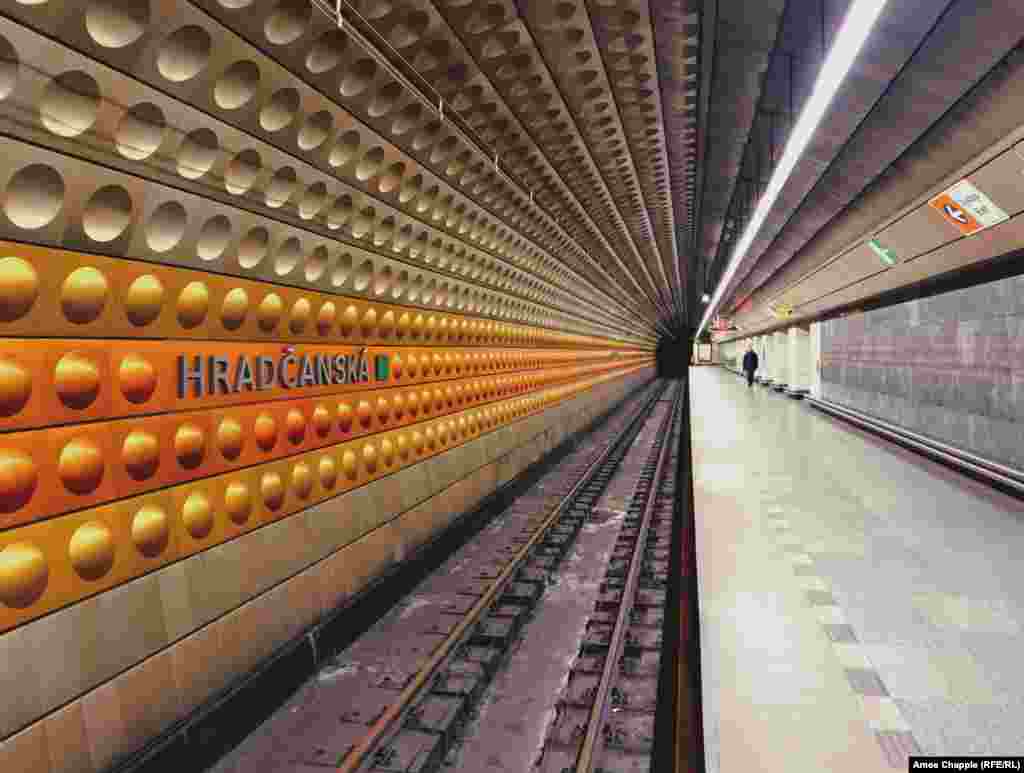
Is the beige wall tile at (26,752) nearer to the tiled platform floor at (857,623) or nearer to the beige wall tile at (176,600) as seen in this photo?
the beige wall tile at (176,600)

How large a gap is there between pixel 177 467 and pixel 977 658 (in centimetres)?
409

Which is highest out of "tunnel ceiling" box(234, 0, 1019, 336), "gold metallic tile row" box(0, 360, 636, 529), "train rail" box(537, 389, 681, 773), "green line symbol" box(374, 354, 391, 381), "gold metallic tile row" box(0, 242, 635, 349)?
"tunnel ceiling" box(234, 0, 1019, 336)

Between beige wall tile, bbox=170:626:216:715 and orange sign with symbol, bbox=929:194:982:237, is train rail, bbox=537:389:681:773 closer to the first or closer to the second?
beige wall tile, bbox=170:626:216:715

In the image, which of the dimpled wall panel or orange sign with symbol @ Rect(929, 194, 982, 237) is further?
orange sign with symbol @ Rect(929, 194, 982, 237)

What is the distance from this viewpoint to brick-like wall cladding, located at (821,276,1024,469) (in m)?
7.50

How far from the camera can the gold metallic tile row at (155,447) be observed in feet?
8.44

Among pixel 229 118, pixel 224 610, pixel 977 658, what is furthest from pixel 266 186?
pixel 977 658

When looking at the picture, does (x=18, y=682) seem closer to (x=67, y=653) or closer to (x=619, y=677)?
(x=67, y=653)

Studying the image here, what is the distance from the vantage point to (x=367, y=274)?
521 cm

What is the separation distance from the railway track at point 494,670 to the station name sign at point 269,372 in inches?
74.8

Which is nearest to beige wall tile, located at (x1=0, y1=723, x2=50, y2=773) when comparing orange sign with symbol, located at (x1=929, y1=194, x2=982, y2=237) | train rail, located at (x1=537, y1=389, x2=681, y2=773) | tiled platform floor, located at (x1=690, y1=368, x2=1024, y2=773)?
train rail, located at (x1=537, y1=389, x2=681, y2=773)

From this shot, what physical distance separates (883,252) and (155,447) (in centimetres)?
980

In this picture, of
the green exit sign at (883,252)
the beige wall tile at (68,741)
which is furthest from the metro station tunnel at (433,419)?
the green exit sign at (883,252)

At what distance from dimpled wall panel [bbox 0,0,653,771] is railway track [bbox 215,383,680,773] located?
0.48 m
